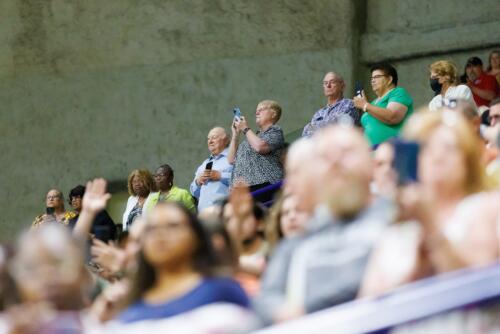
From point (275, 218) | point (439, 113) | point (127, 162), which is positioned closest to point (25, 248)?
point (275, 218)

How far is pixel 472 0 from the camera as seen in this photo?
13.2 meters

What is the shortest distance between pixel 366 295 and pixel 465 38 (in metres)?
9.10

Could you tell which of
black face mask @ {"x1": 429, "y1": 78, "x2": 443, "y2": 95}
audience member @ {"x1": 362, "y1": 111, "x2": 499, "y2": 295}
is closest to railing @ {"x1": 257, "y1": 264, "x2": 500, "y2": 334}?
audience member @ {"x1": 362, "y1": 111, "x2": 499, "y2": 295}

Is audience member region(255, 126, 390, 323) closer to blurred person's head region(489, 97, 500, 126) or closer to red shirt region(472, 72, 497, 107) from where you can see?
blurred person's head region(489, 97, 500, 126)

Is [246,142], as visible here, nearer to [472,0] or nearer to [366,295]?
[472,0]

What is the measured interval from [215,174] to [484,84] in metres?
2.19

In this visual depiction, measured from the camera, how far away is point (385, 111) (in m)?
8.68

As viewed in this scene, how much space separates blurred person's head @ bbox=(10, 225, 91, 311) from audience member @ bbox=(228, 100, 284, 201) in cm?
457

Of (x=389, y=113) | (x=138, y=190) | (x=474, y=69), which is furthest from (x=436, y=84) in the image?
(x=138, y=190)

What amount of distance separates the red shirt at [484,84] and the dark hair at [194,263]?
5.92 metres

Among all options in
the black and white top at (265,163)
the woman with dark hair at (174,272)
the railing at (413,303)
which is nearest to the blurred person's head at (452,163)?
the railing at (413,303)

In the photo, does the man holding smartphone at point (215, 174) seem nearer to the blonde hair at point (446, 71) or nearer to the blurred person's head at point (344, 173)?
the blonde hair at point (446, 71)

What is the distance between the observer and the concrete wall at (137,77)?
14.1 m

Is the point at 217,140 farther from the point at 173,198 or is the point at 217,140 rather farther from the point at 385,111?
the point at 385,111
